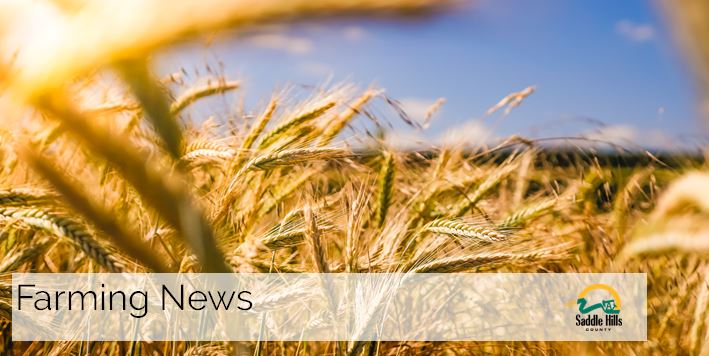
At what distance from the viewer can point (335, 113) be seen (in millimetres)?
1716

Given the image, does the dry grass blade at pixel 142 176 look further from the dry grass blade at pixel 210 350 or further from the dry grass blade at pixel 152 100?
the dry grass blade at pixel 210 350

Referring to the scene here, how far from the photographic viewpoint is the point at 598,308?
64.3 inches

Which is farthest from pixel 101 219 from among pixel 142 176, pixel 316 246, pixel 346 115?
pixel 346 115

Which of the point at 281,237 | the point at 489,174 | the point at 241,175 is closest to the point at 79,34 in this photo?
the point at 241,175

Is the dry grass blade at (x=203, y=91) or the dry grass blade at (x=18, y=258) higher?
the dry grass blade at (x=203, y=91)

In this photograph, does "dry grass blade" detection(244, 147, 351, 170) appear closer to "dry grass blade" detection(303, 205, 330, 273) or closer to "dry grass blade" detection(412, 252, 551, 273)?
"dry grass blade" detection(303, 205, 330, 273)

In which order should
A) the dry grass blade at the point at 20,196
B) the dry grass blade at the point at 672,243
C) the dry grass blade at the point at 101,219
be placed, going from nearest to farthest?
the dry grass blade at the point at 101,219, the dry grass blade at the point at 672,243, the dry grass blade at the point at 20,196

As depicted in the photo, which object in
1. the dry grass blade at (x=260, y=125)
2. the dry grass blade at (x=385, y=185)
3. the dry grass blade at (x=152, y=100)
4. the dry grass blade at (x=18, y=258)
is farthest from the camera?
the dry grass blade at (x=385, y=185)

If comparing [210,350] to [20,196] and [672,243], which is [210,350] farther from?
[672,243]

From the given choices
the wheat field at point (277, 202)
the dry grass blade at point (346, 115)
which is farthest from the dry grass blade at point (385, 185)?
the dry grass blade at point (346, 115)

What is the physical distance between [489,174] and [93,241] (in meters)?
1.52

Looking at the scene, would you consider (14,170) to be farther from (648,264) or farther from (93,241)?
(648,264)

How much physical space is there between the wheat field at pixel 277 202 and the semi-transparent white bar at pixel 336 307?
41 mm

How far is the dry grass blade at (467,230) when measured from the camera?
1168 mm
